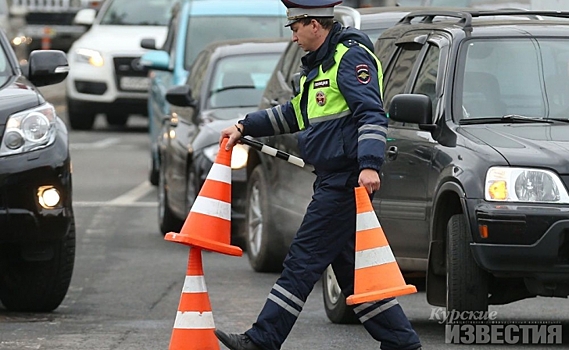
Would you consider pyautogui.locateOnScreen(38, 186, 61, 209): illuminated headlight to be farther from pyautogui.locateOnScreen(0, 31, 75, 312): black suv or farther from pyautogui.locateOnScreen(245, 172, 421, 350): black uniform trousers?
pyautogui.locateOnScreen(245, 172, 421, 350): black uniform trousers

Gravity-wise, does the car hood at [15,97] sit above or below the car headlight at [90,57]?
above

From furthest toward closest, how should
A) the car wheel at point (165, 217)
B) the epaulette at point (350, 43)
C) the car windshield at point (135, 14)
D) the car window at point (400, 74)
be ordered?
the car windshield at point (135, 14) < the car wheel at point (165, 217) < the car window at point (400, 74) < the epaulette at point (350, 43)

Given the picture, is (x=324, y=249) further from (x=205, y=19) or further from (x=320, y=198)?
(x=205, y=19)

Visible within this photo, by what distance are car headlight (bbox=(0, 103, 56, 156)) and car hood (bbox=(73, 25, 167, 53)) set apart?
1342 centimetres

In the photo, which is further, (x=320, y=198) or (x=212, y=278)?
(x=212, y=278)

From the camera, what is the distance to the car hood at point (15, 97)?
9.21 metres

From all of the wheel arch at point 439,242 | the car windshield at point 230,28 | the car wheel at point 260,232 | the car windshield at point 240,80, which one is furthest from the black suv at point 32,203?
the car windshield at point 230,28

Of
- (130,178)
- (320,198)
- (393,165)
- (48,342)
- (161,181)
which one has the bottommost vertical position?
(130,178)

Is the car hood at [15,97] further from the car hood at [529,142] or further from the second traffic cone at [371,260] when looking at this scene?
the second traffic cone at [371,260]

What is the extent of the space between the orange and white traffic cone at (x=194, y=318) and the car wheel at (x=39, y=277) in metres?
2.05

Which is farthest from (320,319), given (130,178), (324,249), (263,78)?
(130,178)

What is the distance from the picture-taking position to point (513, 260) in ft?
25.9

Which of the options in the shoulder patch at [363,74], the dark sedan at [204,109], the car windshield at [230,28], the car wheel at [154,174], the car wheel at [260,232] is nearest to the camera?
the shoulder patch at [363,74]

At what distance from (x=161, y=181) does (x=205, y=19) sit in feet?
11.2
